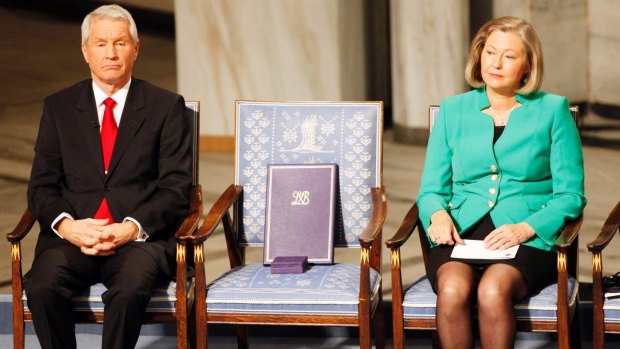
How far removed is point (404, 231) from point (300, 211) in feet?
1.87

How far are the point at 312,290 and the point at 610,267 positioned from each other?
2.30m

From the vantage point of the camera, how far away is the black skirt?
160 inches

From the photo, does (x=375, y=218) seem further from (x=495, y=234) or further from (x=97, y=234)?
(x=97, y=234)

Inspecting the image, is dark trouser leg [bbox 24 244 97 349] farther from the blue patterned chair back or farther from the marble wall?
the marble wall

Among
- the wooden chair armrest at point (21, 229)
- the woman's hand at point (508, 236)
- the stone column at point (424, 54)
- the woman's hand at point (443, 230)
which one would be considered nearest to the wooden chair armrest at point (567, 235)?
the woman's hand at point (508, 236)

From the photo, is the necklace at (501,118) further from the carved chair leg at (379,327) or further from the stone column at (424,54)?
the stone column at (424,54)

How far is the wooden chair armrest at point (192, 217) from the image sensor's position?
429 cm

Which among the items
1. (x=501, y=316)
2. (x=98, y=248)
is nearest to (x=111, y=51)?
(x=98, y=248)

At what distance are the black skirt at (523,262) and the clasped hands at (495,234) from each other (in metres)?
0.03

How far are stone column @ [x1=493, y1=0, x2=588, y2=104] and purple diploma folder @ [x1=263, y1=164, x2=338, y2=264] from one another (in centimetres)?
271

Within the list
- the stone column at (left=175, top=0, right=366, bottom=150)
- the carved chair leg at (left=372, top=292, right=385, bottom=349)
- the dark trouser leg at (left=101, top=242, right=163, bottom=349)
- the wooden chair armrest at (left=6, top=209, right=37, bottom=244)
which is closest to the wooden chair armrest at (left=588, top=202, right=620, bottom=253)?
the carved chair leg at (left=372, top=292, right=385, bottom=349)

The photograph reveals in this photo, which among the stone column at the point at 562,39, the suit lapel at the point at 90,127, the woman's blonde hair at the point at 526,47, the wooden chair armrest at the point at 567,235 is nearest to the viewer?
the wooden chair armrest at the point at 567,235

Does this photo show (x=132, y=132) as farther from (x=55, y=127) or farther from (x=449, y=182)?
(x=449, y=182)

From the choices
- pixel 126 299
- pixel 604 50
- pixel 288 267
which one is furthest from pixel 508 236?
pixel 604 50
